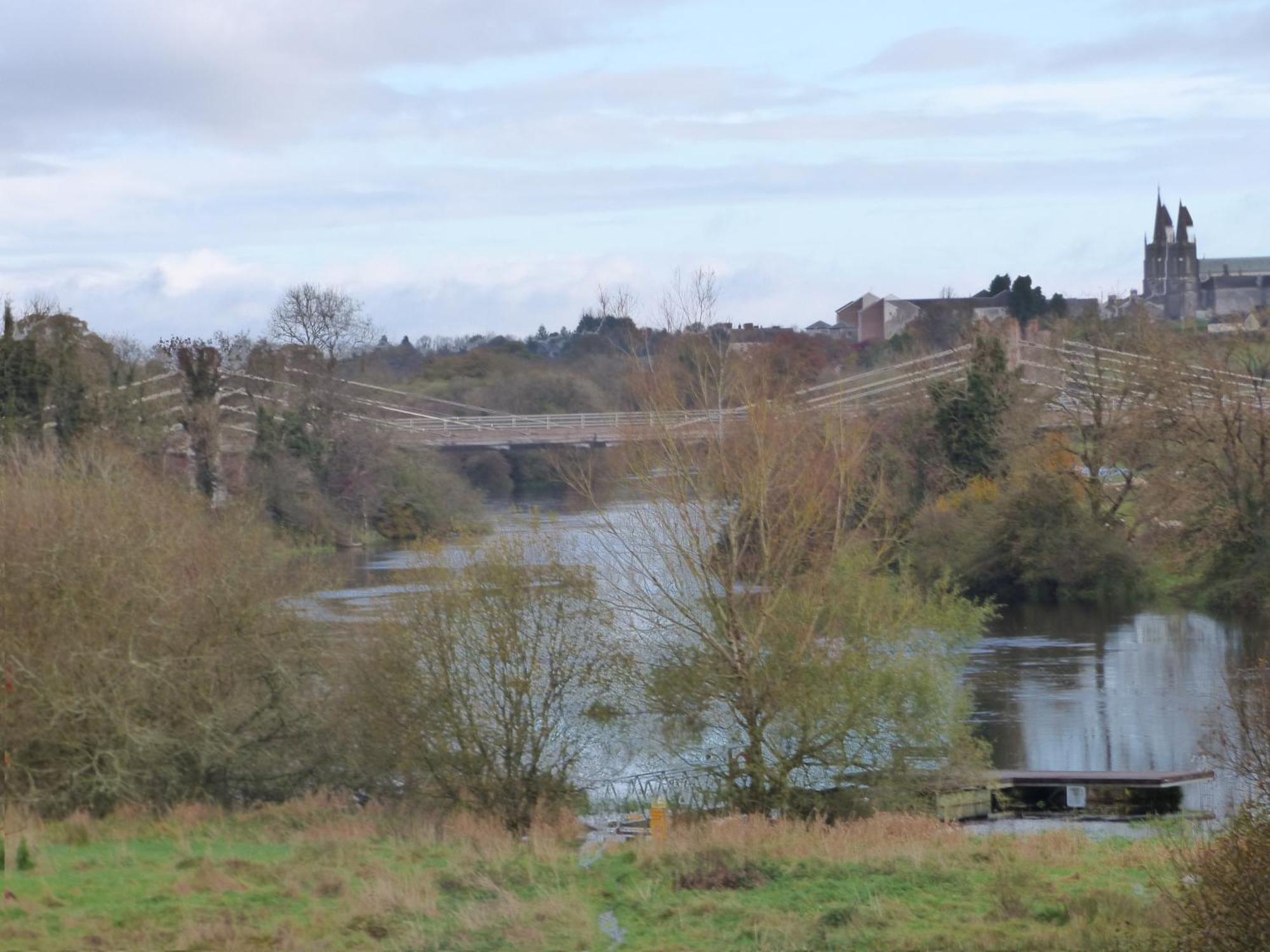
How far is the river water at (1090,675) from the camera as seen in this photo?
766 inches

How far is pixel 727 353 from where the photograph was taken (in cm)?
2003

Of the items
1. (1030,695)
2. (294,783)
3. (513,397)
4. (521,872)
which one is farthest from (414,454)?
(521,872)

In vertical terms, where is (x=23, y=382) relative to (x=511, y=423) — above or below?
above

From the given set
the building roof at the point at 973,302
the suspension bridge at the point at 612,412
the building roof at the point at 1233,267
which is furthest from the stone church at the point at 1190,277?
the suspension bridge at the point at 612,412

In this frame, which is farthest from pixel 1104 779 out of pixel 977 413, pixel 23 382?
pixel 23 382

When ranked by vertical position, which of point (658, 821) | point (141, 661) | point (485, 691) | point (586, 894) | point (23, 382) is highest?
point (23, 382)

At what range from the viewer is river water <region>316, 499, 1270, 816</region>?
1945 cm

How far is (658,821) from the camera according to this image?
1479 cm

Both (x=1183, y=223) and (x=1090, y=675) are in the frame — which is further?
(x=1183, y=223)

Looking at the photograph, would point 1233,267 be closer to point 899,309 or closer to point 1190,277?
point 1190,277

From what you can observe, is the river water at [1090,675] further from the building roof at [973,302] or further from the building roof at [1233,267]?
the building roof at [1233,267]

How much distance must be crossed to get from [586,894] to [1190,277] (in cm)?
16669

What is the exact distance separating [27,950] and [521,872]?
3.75 metres

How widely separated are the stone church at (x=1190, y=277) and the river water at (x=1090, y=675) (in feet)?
406
